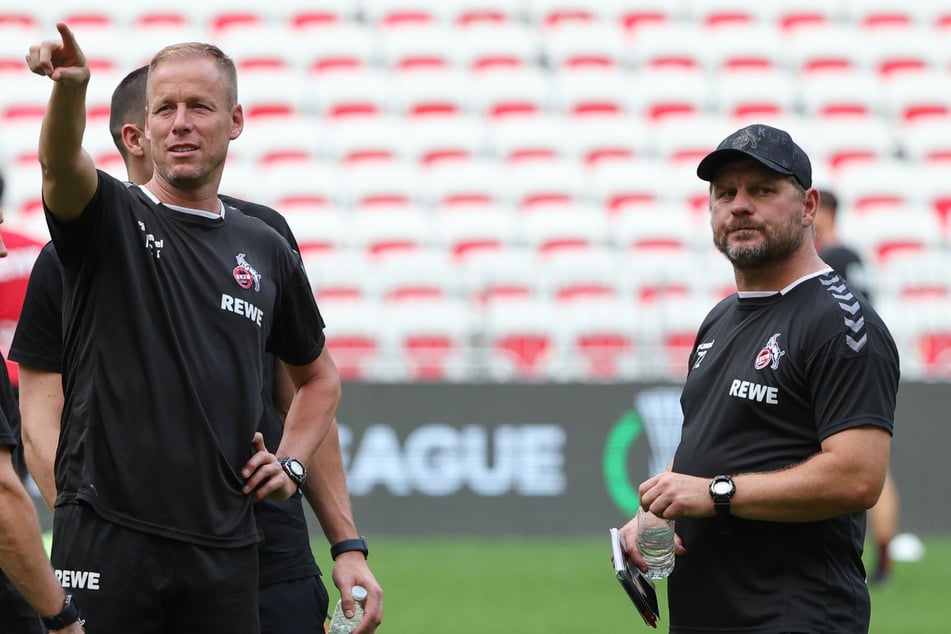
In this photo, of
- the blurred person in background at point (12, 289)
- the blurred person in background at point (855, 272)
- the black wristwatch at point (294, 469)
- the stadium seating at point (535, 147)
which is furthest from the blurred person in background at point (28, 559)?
the stadium seating at point (535, 147)

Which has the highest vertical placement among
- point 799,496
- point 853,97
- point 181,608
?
point 853,97

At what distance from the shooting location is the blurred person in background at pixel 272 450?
387 cm

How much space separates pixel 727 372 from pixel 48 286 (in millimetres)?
1833

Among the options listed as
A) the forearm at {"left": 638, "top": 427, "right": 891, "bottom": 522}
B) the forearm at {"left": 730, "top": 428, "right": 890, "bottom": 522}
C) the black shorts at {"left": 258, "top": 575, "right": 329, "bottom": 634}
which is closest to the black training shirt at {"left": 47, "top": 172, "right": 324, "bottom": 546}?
the black shorts at {"left": 258, "top": 575, "right": 329, "bottom": 634}

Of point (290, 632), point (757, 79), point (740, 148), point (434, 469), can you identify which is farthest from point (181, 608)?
point (757, 79)

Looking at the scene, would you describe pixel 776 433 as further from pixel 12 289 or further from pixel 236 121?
pixel 12 289

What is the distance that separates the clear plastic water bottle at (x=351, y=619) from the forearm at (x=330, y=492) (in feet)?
0.65

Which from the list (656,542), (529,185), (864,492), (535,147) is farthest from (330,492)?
(535,147)

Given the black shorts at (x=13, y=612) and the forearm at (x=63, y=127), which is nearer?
the forearm at (x=63, y=127)

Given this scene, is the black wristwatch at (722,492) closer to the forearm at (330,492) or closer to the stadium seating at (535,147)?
the forearm at (330,492)

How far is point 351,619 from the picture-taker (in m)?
4.07

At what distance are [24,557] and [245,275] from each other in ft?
2.92

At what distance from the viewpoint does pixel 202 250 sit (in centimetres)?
368

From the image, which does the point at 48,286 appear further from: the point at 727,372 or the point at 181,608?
the point at 727,372
